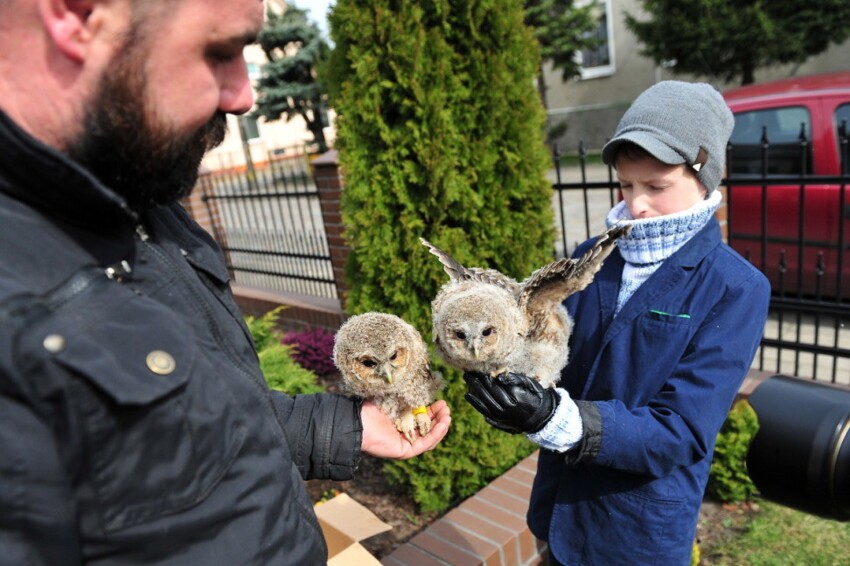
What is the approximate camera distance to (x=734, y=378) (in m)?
1.70

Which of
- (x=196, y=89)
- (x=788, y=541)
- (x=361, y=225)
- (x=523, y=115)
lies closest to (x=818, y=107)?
(x=523, y=115)

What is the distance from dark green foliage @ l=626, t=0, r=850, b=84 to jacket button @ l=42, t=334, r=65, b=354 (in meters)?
18.1

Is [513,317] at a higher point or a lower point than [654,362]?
higher

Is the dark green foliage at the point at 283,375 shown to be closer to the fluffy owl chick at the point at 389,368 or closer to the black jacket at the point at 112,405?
the fluffy owl chick at the point at 389,368

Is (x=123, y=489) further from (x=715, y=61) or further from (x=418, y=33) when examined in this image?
(x=715, y=61)

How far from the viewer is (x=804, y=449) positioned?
6.86 ft

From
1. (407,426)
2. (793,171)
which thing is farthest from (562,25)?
(407,426)

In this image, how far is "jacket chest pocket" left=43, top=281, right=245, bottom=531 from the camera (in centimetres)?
85

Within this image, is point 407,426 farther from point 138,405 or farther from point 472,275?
point 138,405

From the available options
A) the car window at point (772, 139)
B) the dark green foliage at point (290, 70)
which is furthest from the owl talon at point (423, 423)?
the dark green foliage at point (290, 70)

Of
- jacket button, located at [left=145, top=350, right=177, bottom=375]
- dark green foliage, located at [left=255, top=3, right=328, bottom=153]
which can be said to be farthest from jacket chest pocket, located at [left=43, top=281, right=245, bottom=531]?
dark green foliage, located at [left=255, top=3, right=328, bottom=153]

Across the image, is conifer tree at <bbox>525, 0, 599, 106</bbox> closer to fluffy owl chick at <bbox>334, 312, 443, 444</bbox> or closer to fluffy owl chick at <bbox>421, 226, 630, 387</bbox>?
fluffy owl chick at <bbox>421, 226, 630, 387</bbox>

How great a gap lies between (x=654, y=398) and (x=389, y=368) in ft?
2.79

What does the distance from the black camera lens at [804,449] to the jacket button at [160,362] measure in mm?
2233
